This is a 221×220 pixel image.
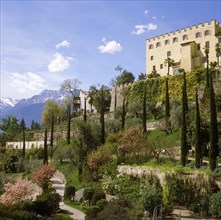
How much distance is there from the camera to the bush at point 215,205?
18.8 meters

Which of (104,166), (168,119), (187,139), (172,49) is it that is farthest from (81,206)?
(172,49)

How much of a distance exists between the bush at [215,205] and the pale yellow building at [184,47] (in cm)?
4052

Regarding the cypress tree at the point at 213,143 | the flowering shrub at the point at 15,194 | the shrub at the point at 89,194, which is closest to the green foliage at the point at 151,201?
the shrub at the point at 89,194

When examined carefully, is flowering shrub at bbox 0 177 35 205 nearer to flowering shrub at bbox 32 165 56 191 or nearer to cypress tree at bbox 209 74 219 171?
flowering shrub at bbox 32 165 56 191

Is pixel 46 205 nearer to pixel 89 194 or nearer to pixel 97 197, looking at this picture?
pixel 97 197

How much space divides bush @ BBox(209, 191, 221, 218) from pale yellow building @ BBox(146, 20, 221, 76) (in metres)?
40.5

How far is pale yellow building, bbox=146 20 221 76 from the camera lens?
5812cm

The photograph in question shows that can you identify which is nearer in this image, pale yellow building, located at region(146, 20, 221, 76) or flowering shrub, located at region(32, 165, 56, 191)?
flowering shrub, located at region(32, 165, 56, 191)

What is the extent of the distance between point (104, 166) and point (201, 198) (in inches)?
434

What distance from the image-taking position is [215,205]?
18953 millimetres

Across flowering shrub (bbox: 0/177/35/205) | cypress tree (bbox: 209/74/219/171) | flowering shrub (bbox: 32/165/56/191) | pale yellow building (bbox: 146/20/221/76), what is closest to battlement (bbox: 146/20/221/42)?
pale yellow building (bbox: 146/20/221/76)

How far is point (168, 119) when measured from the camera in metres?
41.1

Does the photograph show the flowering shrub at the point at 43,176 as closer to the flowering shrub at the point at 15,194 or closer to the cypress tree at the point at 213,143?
the flowering shrub at the point at 15,194

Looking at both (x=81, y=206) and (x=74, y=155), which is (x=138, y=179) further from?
(x=74, y=155)
